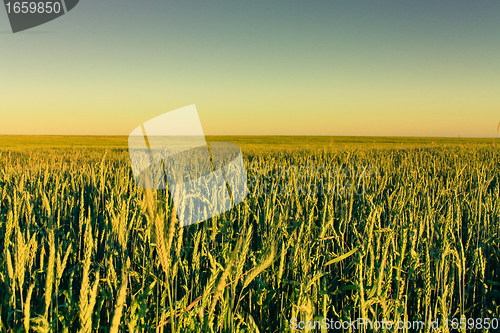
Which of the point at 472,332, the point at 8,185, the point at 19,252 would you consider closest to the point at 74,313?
the point at 19,252

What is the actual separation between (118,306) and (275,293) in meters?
0.86

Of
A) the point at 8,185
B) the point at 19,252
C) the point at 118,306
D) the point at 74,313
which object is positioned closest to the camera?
the point at 118,306

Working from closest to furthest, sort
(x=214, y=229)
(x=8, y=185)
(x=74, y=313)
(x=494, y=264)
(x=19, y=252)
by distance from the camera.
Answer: (x=19, y=252) < (x=74, y=313) < (x=214, y=229) < (x=494, y=264) < (x=8, y=185)

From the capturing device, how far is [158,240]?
0.50 meters

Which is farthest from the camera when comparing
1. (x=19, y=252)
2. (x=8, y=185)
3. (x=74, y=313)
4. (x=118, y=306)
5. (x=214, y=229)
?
(x=8, y=185)

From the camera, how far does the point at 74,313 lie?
958mm

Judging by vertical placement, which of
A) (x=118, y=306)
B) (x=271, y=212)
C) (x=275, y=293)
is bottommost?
(x=275, y=293)

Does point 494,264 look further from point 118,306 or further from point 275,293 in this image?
point 118,306

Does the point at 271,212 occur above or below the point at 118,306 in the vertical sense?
below

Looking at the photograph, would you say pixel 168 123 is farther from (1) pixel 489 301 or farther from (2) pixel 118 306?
(1) pixel 489 301

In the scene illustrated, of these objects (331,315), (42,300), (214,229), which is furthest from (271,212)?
(42,300)

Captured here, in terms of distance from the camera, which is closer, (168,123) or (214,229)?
(214,229)

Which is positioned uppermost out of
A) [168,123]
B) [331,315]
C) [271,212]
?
[168,123]

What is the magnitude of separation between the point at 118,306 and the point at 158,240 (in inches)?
4.8
